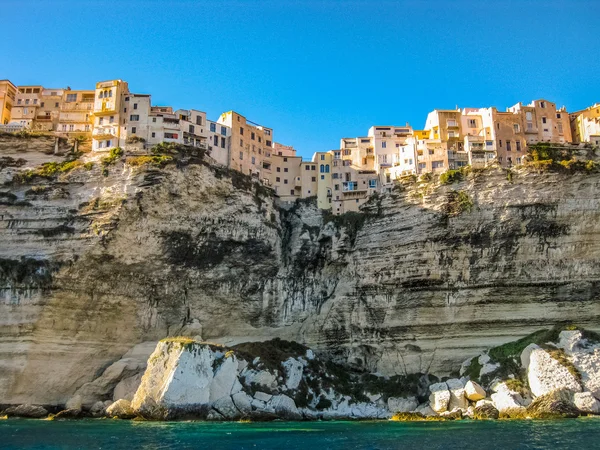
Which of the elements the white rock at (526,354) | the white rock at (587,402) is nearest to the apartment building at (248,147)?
the white rock at (526,354)

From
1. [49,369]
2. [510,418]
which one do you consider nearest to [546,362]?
[510,418]

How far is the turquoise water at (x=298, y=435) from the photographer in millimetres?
27203

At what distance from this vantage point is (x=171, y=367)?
126ft

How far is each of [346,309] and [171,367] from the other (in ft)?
51.4

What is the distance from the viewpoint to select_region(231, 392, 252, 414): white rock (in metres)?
39.5

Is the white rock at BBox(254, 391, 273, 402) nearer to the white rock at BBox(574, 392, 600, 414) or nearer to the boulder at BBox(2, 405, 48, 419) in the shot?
the boulder at BBox(2, 405, 48, 419)

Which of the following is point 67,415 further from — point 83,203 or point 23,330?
point 83,203

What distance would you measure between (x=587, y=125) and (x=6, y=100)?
5291cm

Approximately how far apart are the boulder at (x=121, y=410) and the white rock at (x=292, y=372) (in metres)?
10.7

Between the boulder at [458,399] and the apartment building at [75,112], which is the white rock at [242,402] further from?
the apartment building at [75,112]

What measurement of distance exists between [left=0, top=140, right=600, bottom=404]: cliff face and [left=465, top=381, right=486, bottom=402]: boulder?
5.38 meters

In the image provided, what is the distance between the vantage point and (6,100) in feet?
183

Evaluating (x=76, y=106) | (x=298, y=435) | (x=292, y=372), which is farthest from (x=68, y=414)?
(x=76, y=106)

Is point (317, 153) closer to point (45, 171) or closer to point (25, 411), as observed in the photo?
point (45, 171)
